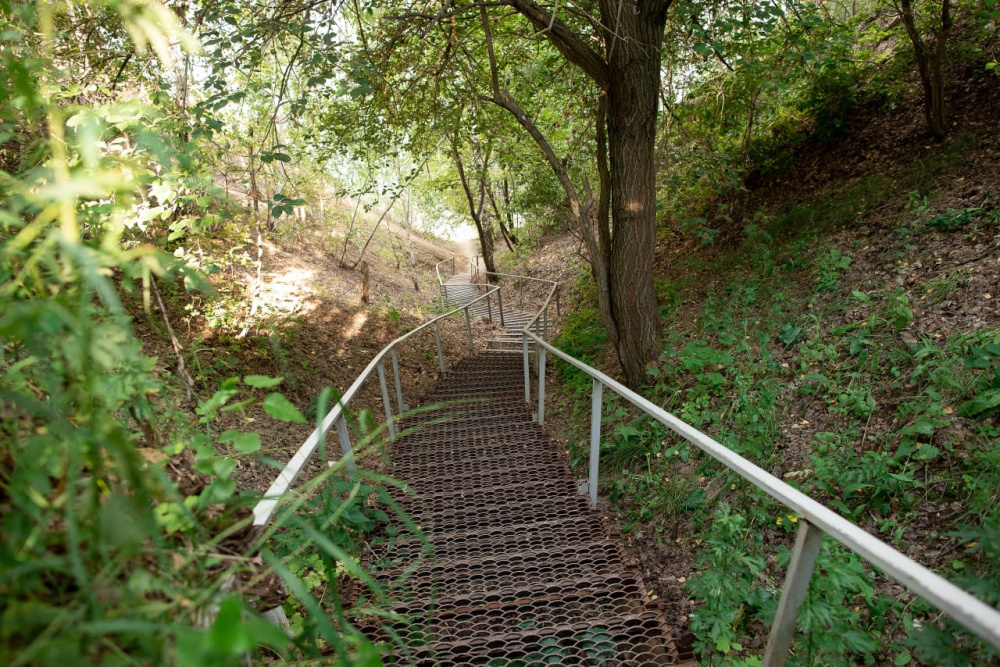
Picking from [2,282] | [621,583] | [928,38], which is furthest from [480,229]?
[2,282]

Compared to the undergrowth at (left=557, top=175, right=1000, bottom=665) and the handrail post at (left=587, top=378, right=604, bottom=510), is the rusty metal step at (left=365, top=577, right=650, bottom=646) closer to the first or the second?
the undergrowth at (left=557, top=175, right=1000, bottom=665)

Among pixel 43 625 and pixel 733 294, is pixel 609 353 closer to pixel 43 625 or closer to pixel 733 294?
pixel 733 294

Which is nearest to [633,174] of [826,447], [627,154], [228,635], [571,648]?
[627,154]

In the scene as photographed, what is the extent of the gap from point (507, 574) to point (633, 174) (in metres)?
3.53

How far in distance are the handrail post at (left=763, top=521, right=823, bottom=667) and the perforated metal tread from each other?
1.81 ft

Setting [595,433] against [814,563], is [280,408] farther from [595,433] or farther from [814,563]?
[595,433]

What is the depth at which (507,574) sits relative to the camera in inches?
93.0

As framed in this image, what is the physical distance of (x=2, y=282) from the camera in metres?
0.79

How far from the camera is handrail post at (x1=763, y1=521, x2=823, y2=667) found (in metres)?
1.27

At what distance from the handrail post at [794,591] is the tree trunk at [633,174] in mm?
3607

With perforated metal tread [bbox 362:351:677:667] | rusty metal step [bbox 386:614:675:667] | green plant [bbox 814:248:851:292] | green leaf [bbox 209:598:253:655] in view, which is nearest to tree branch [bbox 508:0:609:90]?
green plant [bbox 814:248:851:292]

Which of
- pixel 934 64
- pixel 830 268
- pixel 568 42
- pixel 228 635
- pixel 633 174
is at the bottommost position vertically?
pixel 228 635

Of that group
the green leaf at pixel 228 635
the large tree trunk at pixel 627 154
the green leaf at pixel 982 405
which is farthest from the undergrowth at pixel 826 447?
the green leaf at pixel 228 635

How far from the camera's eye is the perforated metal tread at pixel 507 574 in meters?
1.86
